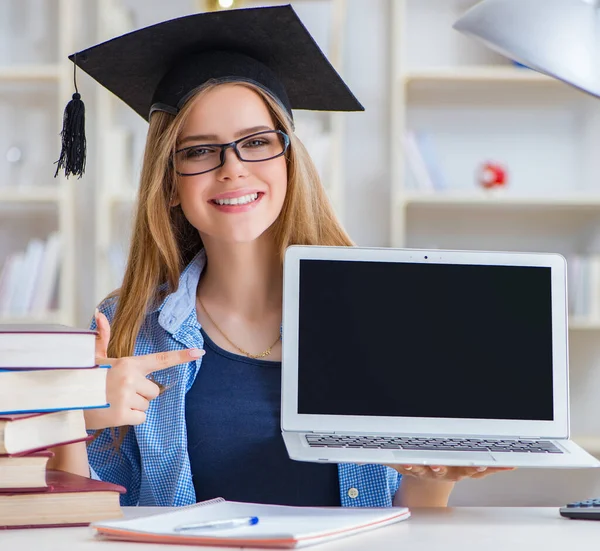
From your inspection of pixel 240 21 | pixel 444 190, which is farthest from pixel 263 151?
pixel 444 190

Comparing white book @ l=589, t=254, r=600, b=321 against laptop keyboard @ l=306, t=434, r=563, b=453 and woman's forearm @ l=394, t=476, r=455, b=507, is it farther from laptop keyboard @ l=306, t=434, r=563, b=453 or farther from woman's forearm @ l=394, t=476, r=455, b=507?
laptop keyboard @ l=306, t=434, r=563, b=453

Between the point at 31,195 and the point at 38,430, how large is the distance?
2122mm

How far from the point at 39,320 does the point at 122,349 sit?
1.56 metres

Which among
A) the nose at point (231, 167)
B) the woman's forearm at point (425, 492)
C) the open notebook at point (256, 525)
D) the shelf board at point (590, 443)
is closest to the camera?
the open notebook at point (256, 525)

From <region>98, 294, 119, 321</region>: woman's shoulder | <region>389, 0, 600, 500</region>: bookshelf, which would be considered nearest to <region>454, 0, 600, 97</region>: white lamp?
<region>98, 294, 119, 321</region>: woman's shoulder

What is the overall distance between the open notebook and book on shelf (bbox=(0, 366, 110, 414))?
14 centimetres

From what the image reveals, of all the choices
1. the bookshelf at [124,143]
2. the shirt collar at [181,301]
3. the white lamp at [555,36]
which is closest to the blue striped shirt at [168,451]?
the shirt collar at [181,301]

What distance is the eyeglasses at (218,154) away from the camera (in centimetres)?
143

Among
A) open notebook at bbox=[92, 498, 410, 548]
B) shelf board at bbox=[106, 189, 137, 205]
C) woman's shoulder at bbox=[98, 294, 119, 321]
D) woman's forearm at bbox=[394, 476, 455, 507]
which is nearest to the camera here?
open notebook at bbox=[92, 498, 410, 548]

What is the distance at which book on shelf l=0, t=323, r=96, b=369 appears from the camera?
36.1 inches

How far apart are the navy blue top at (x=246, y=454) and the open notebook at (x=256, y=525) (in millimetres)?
364

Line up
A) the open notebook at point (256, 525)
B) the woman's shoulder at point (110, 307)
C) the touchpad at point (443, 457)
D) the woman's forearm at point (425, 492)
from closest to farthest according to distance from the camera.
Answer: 1. the open notebook at point (256, 525)
2. the touchpad at point (443, 457)
3. the woman's forearm at point (425, 492)
4. the woman's shoulder at point (110, 307)

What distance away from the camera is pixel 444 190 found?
2.97m

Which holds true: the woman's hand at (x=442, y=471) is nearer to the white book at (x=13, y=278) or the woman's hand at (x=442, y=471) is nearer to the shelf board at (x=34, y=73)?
the white book at (x=13, y=278)
